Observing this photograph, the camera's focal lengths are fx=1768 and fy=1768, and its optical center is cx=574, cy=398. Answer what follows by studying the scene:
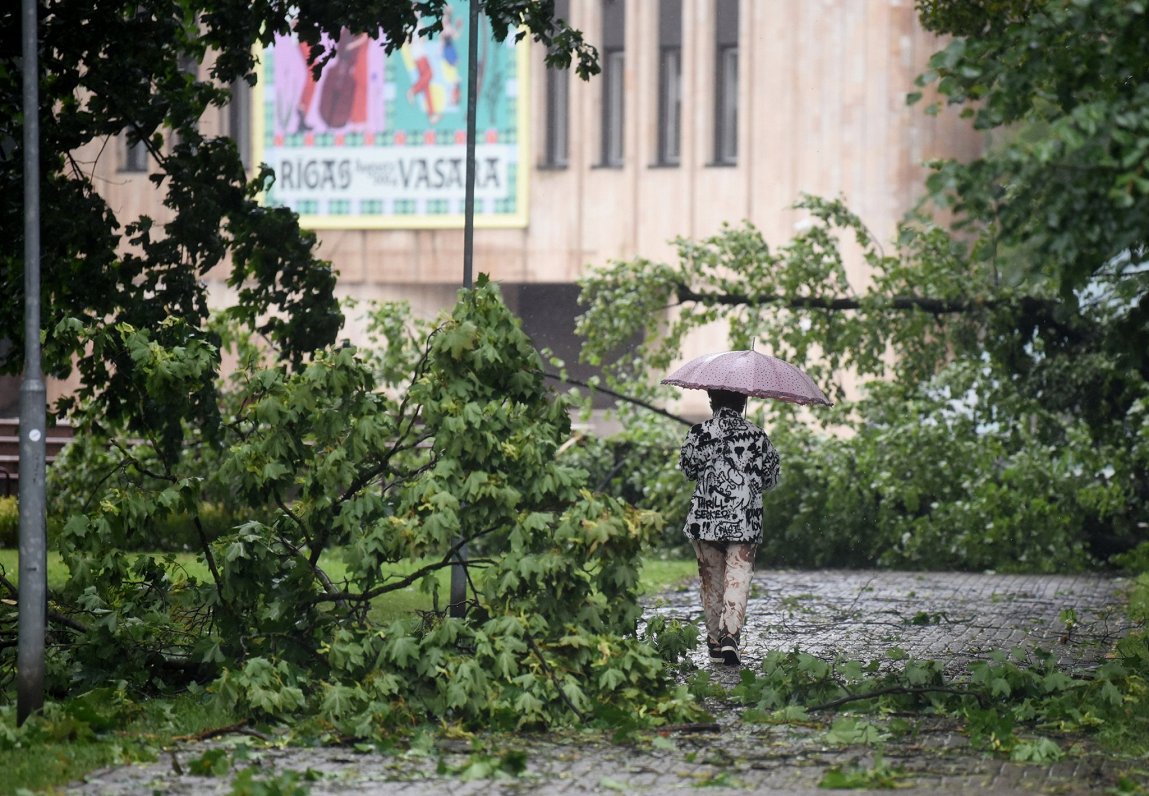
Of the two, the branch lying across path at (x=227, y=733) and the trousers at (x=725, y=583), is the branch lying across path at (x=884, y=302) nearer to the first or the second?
the trousers at (x=725, y=583)

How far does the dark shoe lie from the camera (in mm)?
9805

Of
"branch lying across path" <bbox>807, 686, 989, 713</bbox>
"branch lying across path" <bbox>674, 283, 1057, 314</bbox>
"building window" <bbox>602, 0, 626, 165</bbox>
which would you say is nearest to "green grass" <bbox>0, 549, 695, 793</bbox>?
"branch lying across path" <bbox>807, 686, 989, 713</bbox>

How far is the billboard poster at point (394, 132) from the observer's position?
36.5m

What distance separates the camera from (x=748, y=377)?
992 cm

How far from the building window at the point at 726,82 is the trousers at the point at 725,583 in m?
26.4

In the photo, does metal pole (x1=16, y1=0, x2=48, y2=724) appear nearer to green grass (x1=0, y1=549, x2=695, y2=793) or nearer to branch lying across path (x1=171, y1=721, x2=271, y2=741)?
green grass (x1=0, y1=549, x2=695, y2=793)

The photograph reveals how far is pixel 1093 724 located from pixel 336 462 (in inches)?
143

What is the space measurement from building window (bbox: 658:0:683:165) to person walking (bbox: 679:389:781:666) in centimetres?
2640

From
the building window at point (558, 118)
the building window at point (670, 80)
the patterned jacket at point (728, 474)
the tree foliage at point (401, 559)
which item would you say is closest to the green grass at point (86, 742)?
the tree foliage at point (401, 559)

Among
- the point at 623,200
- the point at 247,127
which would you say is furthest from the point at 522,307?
the point at 247,127

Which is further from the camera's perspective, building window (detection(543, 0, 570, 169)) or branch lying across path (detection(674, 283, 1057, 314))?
building window (detection(543, 0, 570, 169))

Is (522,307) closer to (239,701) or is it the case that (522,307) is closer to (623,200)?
(623,200)

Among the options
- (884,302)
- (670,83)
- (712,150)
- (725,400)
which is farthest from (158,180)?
(670,83)

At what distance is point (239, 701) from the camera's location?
769 centimetres
